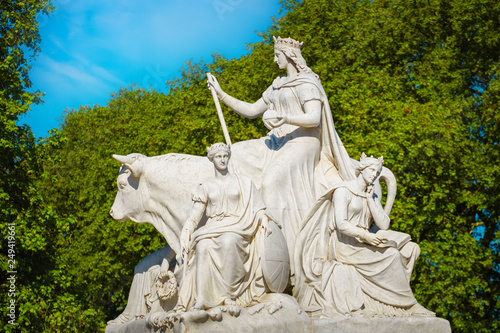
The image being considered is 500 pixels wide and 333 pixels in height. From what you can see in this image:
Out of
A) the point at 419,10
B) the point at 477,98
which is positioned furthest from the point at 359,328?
the point at 419,10

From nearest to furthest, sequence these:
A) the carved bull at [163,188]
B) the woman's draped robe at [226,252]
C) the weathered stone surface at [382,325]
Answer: the woman's draped robe at [226,252], the weathered stone surface at [382,325], the carved bull at [163,188]

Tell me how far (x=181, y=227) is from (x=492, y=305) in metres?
12.7

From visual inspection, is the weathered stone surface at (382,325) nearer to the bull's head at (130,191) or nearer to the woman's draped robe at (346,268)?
the woman's draped robe at (346,268)

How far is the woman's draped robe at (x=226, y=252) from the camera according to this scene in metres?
8.14

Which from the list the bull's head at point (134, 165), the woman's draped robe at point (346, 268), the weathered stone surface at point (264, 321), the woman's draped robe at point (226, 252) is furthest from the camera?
the bull's head at point (134, 165)

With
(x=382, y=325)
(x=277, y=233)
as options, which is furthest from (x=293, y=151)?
(x=382, y=325)

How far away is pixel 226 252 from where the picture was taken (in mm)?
8203

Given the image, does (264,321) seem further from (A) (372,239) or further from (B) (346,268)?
(A) (372,239)

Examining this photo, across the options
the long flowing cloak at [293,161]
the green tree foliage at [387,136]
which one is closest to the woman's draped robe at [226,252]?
the long flowing cloak at [293,161]

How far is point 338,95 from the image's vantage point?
2028cm

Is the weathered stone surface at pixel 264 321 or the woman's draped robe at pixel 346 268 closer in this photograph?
the weathered stone surface at pixel 264 321

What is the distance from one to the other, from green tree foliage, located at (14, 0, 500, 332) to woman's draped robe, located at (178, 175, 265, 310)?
9638mm

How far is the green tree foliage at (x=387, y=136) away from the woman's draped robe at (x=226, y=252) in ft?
31.6

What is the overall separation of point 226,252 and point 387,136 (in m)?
11.5
